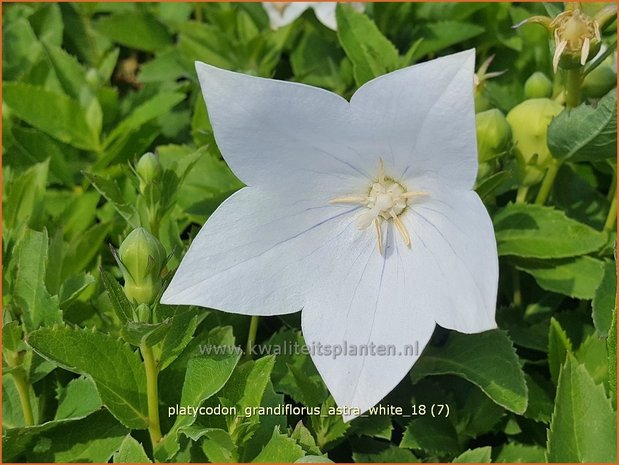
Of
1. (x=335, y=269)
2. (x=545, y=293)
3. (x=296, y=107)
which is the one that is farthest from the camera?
(x=545, y=293)

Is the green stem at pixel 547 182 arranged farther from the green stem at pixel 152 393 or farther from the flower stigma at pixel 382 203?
the green stem at pixel 152 393

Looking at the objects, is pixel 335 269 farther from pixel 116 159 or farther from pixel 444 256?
pixel 116 159

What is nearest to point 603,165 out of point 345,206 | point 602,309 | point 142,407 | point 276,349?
point 602,309

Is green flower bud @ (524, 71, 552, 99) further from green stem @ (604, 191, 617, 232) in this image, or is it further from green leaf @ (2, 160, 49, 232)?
green leaf @ (2, 160, 49, 232)

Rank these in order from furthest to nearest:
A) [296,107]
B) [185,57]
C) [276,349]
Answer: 1. [185,57]
2. [276,349]
3. [296,107]

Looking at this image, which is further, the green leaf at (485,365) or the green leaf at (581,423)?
the green leaf at (485,365)

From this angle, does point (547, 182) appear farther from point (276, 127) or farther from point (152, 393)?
point (152, 393)

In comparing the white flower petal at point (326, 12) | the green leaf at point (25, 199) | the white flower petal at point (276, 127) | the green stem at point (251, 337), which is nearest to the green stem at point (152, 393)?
the green stem at point (251, 337)
